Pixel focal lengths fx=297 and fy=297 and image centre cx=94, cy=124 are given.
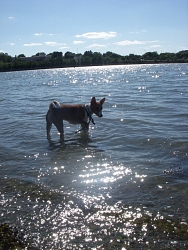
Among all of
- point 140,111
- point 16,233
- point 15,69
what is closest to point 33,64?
point 15,69

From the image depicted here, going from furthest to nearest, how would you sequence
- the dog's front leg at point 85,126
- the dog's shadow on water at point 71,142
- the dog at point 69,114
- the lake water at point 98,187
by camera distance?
the dog's front leg at point 85,126
the dog at point 69,114
the dog's shadow on water at point 71,142
the lake water at point 98,187

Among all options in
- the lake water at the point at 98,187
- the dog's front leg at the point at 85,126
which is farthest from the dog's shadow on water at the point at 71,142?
the dog's front leg at the point at 85,126

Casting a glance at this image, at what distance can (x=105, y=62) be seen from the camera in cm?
19288

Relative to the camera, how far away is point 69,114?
905 centimetres

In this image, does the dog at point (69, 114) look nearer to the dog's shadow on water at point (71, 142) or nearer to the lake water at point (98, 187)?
the dog's shadow on water at point (71, 142)

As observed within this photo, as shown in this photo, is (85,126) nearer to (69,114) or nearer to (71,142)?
(69,114)

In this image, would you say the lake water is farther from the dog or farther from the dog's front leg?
the dog

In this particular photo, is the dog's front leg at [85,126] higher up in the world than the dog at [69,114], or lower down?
lower down

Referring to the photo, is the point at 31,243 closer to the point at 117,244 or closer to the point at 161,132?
the point at 117,244

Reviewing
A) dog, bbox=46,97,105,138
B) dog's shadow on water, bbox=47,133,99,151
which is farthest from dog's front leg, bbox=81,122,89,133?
dog's shadow on water, bbox=47,133,99,151

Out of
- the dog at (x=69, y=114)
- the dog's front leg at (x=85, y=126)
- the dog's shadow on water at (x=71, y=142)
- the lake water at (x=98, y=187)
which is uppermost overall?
the dog at (x=69, y=114)

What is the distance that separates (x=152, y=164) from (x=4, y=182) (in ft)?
10.4

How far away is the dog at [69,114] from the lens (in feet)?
28.9

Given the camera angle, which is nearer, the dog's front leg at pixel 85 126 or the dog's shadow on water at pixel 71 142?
the dog's shadow on water at pixel 71 142
